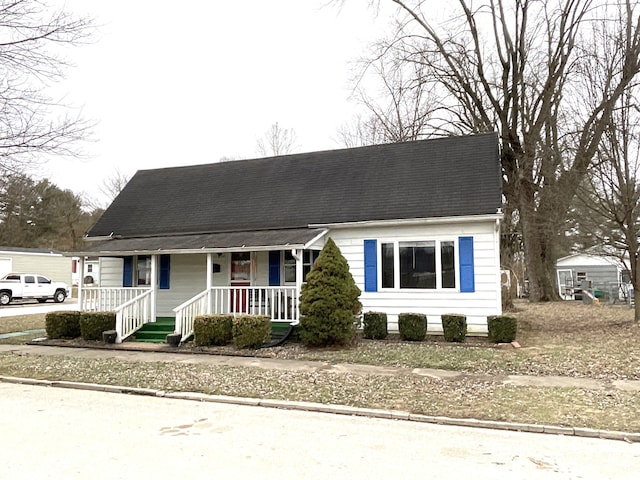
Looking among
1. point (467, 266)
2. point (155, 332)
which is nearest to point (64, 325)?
point (155, 332)

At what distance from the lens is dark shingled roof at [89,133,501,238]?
12414 mm

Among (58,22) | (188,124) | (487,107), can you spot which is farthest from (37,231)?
(487,107)

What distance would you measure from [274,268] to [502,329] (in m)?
5.85

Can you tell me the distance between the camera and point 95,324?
12.2m

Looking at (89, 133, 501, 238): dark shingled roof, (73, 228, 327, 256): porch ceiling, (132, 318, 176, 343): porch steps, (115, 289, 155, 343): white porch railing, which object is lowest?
(132, 318, 176, 343): porch steps

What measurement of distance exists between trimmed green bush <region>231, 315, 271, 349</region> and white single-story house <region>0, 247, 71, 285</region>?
919 inches

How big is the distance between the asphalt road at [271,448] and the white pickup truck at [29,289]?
24.2 meters

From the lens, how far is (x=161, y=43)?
471 inches

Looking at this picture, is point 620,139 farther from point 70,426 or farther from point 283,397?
point 70,426

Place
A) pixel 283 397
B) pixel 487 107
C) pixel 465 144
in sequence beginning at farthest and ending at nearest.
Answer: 1. pixel 487 107
2. pixel 465 144
3. pixel 283 397

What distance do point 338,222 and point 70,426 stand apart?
321 inches

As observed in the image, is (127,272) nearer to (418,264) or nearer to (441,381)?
(418,264)

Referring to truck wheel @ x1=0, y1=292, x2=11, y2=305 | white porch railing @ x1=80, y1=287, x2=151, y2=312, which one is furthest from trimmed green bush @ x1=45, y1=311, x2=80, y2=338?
truck wheel @ x1=0, y1=292, x2=11, y2=305

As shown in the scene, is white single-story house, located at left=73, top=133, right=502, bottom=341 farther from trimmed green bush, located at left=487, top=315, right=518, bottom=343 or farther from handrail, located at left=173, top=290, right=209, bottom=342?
trimmed green bush, located at left=487, top=315, right=518, bottom=343
